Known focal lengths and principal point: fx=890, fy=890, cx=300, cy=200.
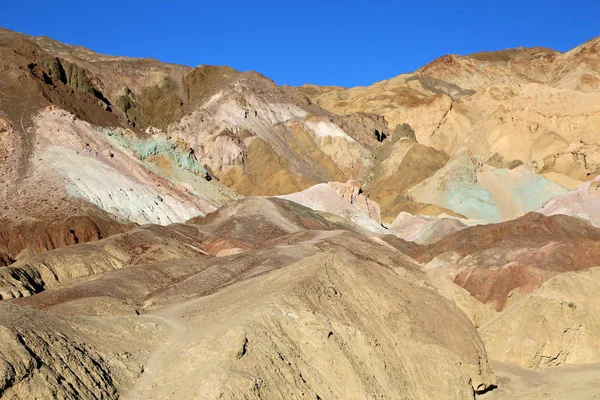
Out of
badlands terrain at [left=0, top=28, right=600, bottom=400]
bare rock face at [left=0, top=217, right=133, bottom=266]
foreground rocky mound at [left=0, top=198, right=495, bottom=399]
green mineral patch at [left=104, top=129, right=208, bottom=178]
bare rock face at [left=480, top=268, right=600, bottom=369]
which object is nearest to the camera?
foreground rocky mound at [left=0, top=198, right=495, bottom=399]

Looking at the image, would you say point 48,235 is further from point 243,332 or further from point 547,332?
point 243,332

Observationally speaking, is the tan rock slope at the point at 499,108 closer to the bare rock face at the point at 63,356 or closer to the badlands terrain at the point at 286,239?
the badlands terrain at the point at 286,239

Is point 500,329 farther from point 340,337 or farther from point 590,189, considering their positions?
point 590,189

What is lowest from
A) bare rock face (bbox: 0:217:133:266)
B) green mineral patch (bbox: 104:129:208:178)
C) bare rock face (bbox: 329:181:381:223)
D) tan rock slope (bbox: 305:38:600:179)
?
bare rock face (bbox: 0:217:133:266)

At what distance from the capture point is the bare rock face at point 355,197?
225 feet

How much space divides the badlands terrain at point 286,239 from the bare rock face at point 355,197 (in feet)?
0.56

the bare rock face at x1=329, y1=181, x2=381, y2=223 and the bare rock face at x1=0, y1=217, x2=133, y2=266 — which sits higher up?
the bare rock face at x1=329, y1=181, x2=381, y2=223

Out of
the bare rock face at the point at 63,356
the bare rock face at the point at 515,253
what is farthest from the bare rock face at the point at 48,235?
the bare rock face at the point at 63,356

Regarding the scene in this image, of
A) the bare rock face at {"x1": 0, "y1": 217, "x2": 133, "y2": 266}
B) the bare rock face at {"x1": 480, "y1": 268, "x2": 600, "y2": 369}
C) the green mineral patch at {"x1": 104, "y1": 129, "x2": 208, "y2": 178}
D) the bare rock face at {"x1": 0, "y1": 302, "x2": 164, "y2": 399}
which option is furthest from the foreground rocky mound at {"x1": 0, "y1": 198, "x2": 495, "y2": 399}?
the green mineral patch at {"x1": 104, "y1": 129, "x2": 208, "y2": 178}

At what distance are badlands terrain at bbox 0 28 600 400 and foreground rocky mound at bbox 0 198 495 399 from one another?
8 cm

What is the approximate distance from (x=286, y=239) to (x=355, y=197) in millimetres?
Answer: 22892

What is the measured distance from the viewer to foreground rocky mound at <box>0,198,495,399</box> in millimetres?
18672

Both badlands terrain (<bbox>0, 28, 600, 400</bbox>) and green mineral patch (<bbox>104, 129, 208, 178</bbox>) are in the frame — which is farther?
green mineral patch (<bbox>104, 129, 208, 178</bbox>)

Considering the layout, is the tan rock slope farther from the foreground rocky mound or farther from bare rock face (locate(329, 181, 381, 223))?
the foreground rocky mound
